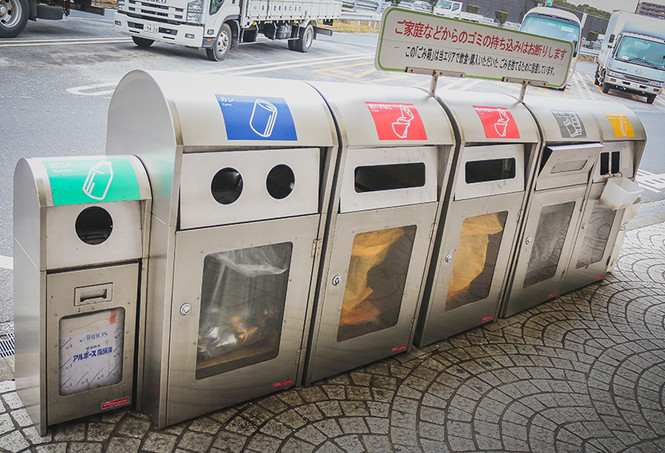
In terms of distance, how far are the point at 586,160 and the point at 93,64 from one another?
9.06m

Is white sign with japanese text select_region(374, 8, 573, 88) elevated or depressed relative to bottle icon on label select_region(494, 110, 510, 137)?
elevated

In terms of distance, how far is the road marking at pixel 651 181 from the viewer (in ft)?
Result: 33.2

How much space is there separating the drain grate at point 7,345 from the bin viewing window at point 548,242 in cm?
371

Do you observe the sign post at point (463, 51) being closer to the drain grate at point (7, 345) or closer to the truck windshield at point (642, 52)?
the drain grate at point (7, 345)

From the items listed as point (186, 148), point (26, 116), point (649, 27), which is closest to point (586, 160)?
point (186, 148)

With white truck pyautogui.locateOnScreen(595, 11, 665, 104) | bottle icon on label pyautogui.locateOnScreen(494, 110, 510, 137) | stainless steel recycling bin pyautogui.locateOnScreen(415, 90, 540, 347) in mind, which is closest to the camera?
stainless steel recycling bin pyautogui.locateOnScreen(415, 90, 540, 347)

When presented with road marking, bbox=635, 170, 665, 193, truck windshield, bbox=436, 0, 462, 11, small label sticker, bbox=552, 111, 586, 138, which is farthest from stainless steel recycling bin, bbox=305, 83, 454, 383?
truck windshield, bbox=436, 0, 462, 11

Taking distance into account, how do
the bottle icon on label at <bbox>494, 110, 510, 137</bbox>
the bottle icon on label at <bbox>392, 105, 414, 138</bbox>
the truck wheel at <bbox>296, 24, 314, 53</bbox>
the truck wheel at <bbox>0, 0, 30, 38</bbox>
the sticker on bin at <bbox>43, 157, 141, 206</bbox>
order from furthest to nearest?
1. the truck wheel at <bbox>296, 24, 314, 53</bbox>
2. the truck wheel at <bbox>0, 0, 30, 38</bbox>
3. the bottle icon on label at <bbox>494, 110, 510, 137</bbox>
4. the bottle icon on label at <bbox>392, 105, 414, 138</bbox>
5. the sticker on bin at <bbox>43, 157, 141, 206</bbox>

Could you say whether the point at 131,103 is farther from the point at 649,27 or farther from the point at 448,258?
the point at 649,27

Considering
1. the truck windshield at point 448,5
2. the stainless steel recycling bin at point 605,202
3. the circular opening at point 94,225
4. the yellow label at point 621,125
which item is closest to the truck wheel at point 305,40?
the stainless steel recycling bin at point 605,202

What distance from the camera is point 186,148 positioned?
262cm

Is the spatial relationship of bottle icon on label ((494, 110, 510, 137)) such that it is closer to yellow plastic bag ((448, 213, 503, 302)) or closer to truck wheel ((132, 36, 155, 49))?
yellow plastic bag ((448, 213, 503, 302))

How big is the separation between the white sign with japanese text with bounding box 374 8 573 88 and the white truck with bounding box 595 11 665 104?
1860 cm

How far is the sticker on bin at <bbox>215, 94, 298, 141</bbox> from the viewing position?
→ 109 inches
